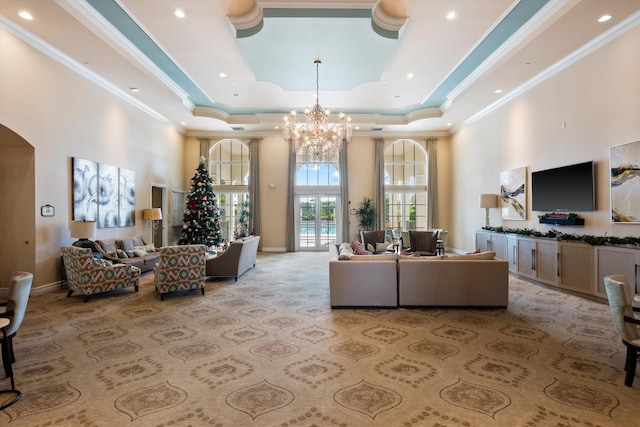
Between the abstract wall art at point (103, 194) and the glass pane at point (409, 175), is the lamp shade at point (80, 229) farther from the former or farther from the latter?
the glass pane at point (409, 175)

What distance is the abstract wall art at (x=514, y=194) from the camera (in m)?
7.82

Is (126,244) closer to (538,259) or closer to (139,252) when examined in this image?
(139,252)

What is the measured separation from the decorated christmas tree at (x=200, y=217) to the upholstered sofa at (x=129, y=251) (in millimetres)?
1648

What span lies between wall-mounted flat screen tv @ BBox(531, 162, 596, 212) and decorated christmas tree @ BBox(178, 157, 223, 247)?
363 inches

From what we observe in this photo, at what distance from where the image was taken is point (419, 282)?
5.12 meters

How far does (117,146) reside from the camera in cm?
830

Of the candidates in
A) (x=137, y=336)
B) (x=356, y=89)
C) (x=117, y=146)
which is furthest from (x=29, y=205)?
(x=356, y=89)

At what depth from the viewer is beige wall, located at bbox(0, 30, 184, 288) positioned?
18.2ft

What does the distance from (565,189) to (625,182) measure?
3.90 ft

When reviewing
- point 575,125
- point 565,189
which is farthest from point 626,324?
point 575,125

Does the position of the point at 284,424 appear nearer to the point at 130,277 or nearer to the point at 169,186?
the point at 130,277

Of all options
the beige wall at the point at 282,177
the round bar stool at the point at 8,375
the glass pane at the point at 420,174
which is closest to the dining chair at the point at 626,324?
the round bar stool at the point at 8,375

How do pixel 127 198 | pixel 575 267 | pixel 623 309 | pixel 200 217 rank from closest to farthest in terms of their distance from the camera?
pixel 623 309 → pixel 575 267 → pixel 127 198 → pixel 200 217

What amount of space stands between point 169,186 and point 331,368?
10034 mm
